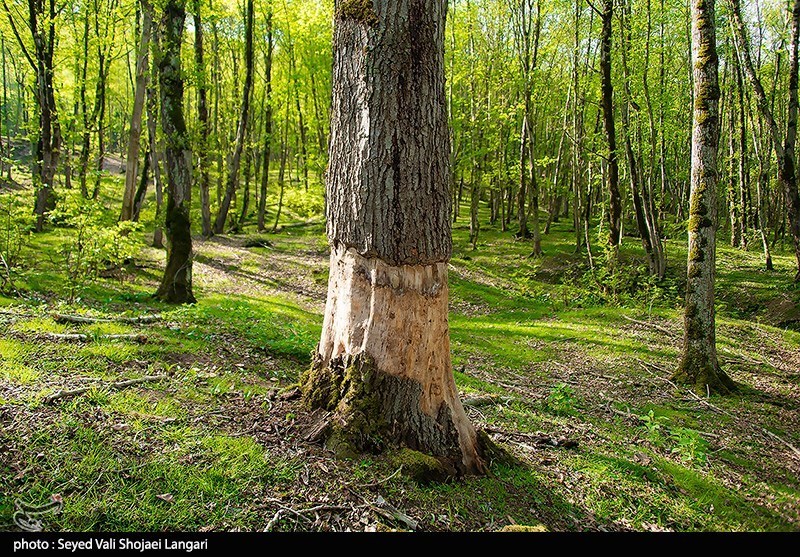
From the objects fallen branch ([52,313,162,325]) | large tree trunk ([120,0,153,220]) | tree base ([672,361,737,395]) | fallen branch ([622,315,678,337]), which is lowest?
tree base ([672,361,737,395])

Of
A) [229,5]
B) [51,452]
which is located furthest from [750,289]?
[229,5]

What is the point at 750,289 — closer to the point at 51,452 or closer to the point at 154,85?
the point at 154,85

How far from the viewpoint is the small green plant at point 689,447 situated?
16.2 ft

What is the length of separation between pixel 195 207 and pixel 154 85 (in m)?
17.9

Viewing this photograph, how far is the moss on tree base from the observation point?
11.7ft

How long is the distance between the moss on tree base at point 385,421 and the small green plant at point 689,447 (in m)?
2.61

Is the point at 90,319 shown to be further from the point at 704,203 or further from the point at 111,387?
the point at 704,203

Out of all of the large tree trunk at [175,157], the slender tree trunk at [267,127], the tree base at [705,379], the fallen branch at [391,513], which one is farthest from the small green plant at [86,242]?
the slender tree trunk at [267,127]

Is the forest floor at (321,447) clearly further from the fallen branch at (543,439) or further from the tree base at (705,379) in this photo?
the tree base at (705,379)

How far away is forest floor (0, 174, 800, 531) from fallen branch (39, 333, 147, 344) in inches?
1.7

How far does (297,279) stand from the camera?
639 inches

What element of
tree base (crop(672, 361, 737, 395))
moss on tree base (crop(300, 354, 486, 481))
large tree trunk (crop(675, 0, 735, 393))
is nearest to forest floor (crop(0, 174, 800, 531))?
moss on tree base (crop(300, 354, 486, 481))

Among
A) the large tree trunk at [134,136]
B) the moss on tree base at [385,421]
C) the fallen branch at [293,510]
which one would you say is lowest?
the fallen branch at [293,510]

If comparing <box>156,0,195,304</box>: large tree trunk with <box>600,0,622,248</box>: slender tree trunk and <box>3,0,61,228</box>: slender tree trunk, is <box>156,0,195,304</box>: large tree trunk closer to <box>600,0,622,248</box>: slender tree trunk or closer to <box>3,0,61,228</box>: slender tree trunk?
<box>3,0,61,228</box>: slender tree trunk
